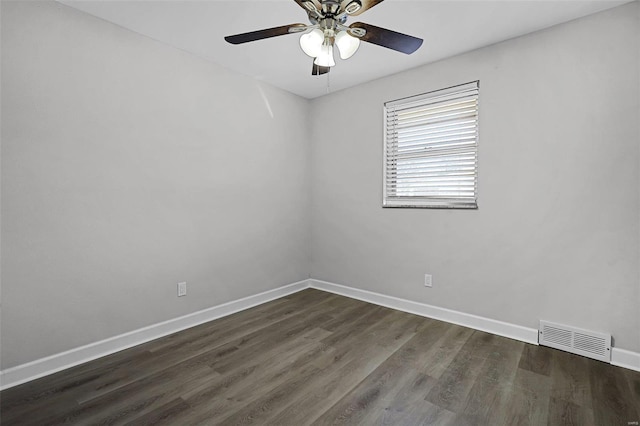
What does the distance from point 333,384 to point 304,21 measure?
8.61 ft

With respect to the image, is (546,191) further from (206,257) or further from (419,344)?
(206,257)

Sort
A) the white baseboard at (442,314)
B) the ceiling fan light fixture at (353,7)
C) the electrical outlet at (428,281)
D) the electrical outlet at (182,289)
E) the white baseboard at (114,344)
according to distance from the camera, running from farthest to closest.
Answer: the electrical outlet at (428,281), the electrical outlet at (182,289), the white baseboard at (442,314), the white baseboard at (114,344), the ceiling fan light fixture at (353,7)

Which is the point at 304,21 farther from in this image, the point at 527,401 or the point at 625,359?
the point at 625,359

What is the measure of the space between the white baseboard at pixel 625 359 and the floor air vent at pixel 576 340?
1.2 inches

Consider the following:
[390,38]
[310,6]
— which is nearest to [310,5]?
[310,6]

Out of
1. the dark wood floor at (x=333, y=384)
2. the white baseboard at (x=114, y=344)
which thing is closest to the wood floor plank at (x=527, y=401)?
the dark wood floor at (x=333, y=384)

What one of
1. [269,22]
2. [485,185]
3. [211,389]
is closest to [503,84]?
[485,185]

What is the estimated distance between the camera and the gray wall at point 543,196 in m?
2.16

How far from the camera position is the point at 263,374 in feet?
6.88

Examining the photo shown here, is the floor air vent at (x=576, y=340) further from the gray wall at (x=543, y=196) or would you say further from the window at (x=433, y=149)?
the window at (x=433, y=149)

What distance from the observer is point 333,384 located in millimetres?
1974

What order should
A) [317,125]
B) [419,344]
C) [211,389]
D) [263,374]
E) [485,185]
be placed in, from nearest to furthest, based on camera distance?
[211,389], [263,374], [419,344], [485,185], [317,125]

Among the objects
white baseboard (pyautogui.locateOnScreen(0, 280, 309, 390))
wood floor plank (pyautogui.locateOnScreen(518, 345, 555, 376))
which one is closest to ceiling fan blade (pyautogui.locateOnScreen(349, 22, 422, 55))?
wood floor plank (pyautogui.locateOnScreen(518, 345, 555, 376))

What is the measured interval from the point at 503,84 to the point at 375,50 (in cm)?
115
